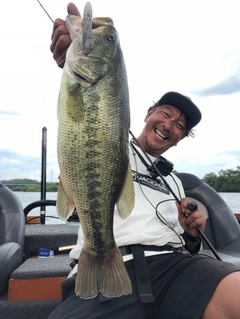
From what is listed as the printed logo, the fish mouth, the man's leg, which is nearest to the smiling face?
the fish mouth

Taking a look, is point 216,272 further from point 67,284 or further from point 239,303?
point 67,284

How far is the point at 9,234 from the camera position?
381 cm

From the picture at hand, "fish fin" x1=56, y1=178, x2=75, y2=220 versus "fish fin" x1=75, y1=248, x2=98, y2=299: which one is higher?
"fish fin" x1=56, y1=178, x2=75, y2=220

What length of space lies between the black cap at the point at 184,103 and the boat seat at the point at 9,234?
218 cm

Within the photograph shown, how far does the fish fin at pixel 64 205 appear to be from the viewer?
1.78 m

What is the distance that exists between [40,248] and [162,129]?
86.7 inches

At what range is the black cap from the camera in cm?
318

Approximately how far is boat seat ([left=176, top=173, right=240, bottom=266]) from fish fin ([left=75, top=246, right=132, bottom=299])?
2333 millimetres

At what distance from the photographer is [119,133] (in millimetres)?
1758

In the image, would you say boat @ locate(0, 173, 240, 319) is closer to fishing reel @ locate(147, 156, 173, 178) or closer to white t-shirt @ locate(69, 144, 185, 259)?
white t-shirt @ locate(69, 144, 185, 259)

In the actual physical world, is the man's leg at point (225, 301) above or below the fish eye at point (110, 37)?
below

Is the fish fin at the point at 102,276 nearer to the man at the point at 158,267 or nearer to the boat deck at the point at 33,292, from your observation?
the man at the point at 158,267

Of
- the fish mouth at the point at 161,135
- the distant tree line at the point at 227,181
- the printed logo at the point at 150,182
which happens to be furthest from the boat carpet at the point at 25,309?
the distant tree line at the point at 227,181

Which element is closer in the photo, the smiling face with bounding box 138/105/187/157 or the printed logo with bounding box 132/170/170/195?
A: the printed logo with bounding box 132/170/170/195
